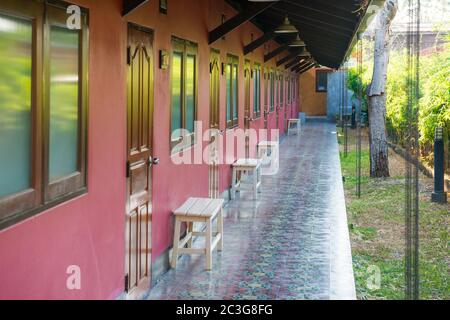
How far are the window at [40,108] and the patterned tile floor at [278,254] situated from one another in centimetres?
175

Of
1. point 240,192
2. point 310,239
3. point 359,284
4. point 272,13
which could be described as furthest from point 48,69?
point 272,13

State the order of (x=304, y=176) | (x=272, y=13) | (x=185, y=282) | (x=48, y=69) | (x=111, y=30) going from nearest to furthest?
(x=48, y=69) → (x=111, y=30) → (x=185, y=282) → (x=272, y=13) → (x=304, y=176)

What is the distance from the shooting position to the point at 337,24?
9219 millimetres

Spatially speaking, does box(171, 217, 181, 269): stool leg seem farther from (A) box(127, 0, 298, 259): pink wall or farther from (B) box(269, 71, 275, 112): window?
(B) box(269, 71, 275, 112): window

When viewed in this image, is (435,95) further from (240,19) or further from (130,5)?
(130,5)

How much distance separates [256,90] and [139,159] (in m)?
8.42

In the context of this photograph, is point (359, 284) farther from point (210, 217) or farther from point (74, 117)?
point (74, 117)

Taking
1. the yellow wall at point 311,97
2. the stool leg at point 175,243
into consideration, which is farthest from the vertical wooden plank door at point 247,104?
the yellow wall at point 311,97

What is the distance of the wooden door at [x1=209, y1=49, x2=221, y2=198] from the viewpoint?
746cm

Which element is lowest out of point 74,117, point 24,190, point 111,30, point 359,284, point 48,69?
point 359,284

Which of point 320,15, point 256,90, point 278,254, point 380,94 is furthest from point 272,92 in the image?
point 278,254

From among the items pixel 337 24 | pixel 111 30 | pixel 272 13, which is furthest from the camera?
pixel 272 13

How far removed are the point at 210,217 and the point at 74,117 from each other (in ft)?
6.90

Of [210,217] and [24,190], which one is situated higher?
[24,190]
